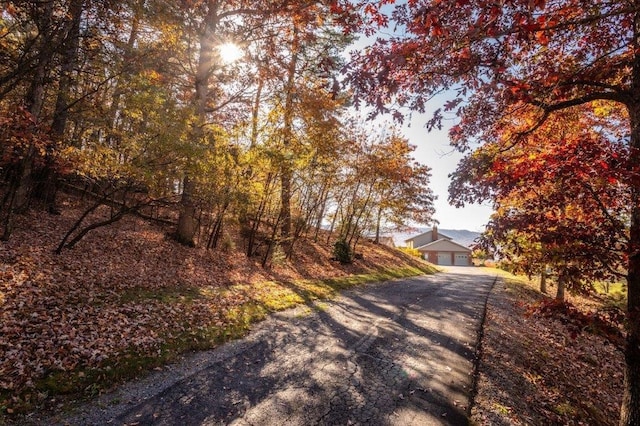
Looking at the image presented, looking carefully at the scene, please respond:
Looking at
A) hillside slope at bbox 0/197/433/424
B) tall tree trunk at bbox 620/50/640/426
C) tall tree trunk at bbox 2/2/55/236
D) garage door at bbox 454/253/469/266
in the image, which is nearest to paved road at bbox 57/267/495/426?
hillside slope at bbox 0/197/433/424

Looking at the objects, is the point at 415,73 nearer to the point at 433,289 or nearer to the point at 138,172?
the point at 138,172

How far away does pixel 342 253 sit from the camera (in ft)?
59.0

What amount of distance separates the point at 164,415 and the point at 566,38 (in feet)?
27.9

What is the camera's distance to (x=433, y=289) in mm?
14281

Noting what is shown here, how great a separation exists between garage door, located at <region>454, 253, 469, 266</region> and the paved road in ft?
182

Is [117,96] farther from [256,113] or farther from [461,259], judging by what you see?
[461,259]

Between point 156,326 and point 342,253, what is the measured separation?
41.6 feet

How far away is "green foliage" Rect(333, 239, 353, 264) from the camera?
58.7 feet

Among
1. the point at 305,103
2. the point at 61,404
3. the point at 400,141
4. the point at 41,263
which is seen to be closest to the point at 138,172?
the point at 41,263

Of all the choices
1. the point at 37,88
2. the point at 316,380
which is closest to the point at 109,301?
the point at 316,380

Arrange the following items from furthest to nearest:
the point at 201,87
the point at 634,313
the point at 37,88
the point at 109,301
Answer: the point at 201,87 → the point at 37,88 → the point at 109,301 → the point at 634,313

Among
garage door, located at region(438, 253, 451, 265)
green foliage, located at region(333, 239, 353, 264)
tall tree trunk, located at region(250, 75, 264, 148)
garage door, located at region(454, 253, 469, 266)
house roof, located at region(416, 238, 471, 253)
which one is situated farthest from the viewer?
garage door, located at region(438, 253, 451, 265)

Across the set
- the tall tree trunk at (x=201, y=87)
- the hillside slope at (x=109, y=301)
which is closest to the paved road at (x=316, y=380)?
the hillside slope at (x=109, y=301)

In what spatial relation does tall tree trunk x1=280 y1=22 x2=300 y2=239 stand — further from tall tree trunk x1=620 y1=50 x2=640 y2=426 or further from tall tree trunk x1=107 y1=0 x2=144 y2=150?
tall tree trunk x1=620 y1=50 x2=640 y2=426
